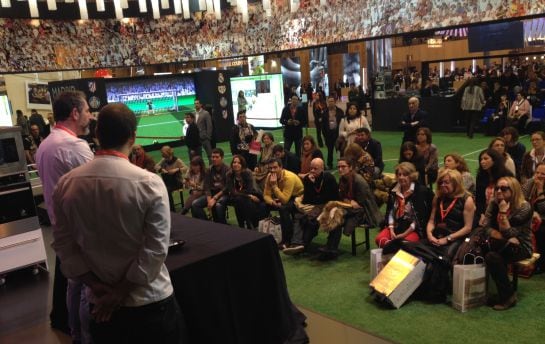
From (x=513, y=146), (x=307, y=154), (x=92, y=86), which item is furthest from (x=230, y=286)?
(x=92, y=86)

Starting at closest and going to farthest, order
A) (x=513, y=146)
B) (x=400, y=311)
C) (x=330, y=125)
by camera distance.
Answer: (x=400, y=311) → (x=513, y=146) → (x=330, y=125)

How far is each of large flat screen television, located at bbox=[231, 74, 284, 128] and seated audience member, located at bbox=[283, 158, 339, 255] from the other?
1109 cm

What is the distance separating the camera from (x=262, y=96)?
54.6ft

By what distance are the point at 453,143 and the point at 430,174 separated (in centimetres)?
588

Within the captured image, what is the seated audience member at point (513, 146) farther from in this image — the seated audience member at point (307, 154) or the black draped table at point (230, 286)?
the black draped table at point (230, 286)

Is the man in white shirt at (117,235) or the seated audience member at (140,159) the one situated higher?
the man in white shirt at (117,235)

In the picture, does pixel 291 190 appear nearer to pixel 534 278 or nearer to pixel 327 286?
pixel 327 286

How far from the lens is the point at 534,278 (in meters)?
4.45

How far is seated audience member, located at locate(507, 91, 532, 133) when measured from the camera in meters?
11.6

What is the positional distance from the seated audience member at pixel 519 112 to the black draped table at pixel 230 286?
33.2 feet

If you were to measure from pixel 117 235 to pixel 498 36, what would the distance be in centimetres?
1316

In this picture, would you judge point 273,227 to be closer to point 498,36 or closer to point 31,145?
point 31,145

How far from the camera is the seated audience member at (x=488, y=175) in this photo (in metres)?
4.84

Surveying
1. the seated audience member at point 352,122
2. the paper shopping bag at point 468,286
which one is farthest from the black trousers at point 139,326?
the seated audience member at point 352,122
